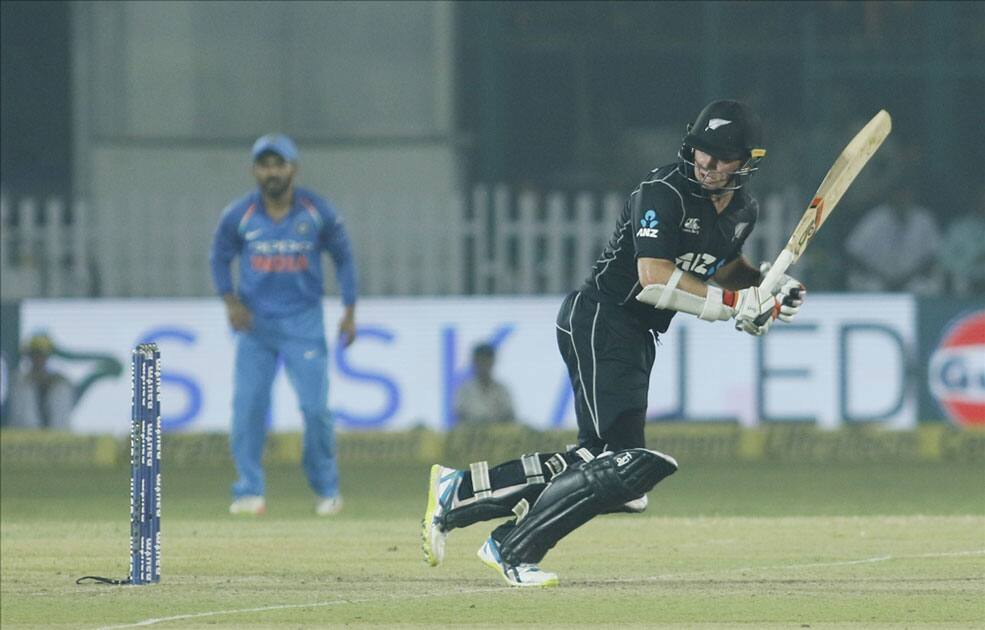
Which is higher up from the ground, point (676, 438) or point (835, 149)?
point (835, 149)

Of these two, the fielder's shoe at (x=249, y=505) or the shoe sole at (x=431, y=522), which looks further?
the fielder's shoe at (x=249, y=505)

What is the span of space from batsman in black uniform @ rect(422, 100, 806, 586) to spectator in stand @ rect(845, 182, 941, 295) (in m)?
7.72

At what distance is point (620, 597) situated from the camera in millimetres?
6902

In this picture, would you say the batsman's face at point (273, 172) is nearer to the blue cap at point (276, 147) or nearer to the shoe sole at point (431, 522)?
the blue cap at point (276, 147)

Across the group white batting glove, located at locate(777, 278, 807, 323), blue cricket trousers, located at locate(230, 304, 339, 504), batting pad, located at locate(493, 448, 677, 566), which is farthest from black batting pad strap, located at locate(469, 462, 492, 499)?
blue cricket trousers, located at locate(230, 304, 339, 504)

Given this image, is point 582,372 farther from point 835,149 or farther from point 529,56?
point 529,56

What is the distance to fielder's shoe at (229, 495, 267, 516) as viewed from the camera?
1010 cm

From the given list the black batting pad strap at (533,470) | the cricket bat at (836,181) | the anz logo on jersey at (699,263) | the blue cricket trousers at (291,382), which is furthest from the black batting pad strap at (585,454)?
the blue cricket trousers at (291,382)

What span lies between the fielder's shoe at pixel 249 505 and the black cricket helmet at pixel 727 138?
392cm

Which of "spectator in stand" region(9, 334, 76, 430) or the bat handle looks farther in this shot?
"spectator in stand" region(9, 334, 76, 430)

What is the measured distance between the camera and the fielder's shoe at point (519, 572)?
277 inches

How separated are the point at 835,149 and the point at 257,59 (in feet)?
14.8

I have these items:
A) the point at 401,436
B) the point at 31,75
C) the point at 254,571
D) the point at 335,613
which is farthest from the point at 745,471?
the point at 31,75

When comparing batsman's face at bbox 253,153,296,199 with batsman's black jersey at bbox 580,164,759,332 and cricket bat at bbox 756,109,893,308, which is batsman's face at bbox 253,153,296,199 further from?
cricket bat at bbox 756,109,893,308
